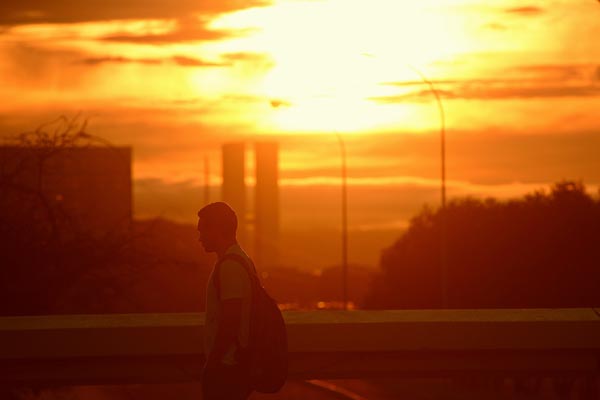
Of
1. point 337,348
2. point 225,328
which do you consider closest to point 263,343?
point 225,328

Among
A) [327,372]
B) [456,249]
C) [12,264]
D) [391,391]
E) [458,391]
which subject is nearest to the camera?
[327,372]

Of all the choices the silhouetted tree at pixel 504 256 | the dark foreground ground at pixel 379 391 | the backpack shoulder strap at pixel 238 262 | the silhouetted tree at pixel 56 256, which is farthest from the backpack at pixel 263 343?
the silhouetted tree at pixel 504 256

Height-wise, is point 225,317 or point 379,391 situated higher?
→ point 225,317

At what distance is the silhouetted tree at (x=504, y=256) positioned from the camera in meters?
55.8

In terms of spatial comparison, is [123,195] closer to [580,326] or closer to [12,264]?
[12,264]

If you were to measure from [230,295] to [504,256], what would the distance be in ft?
173

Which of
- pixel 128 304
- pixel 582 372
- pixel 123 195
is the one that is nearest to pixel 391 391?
pixel 128 304

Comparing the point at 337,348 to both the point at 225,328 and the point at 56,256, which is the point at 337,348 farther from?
the point at 56,256

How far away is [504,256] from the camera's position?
60.0 m

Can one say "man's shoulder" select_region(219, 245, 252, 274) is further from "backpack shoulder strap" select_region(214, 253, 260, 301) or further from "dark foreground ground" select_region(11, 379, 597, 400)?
"dark foreground ground" select_region(11, 379, 597, 400)

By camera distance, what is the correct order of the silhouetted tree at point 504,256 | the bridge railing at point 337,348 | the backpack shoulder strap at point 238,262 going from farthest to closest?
the silhouetted tree at point 504,256, the bridge railing at point 337,348, the backpack shoulder strap at point 238,262

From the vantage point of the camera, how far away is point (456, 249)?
63594mm

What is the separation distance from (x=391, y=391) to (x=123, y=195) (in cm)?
12062

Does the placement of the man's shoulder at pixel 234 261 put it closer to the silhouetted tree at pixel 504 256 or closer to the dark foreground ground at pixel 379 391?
the dark foreground ground at pixel 379 391
